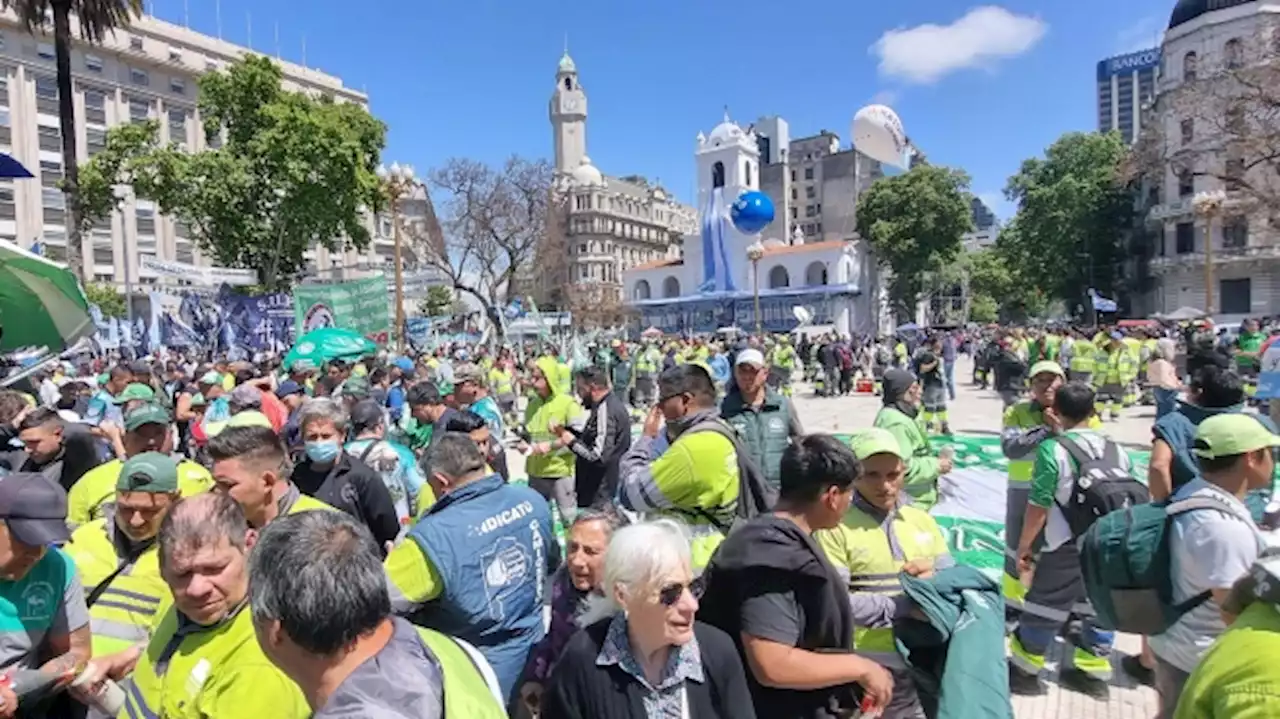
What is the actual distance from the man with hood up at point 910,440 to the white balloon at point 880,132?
82.1 ft

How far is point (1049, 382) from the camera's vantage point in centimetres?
516

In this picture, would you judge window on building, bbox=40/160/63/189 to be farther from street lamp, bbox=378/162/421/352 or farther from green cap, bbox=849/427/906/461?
green cap, bbox=849/427/906/461

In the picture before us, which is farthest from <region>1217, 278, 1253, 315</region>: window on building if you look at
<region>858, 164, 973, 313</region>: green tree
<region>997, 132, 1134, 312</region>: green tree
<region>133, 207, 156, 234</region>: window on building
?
<region>133, 207, 156, 234</region>: window on building

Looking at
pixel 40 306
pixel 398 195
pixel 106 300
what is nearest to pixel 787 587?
pixel 40 306

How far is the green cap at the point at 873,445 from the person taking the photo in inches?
117

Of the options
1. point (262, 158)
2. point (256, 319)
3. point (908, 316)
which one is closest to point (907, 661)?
point (256, 319)

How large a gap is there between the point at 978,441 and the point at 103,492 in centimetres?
1204

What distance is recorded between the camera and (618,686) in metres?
1.96

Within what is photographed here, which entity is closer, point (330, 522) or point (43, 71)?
point (330, 522)

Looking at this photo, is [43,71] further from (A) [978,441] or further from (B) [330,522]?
(B) [330,522]

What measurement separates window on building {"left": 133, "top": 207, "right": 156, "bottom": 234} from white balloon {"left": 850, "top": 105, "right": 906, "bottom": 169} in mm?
51158

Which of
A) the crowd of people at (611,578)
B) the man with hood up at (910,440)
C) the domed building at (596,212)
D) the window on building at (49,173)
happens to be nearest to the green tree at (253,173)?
the crowd of people at (611,578)

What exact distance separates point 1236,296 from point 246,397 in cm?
5845

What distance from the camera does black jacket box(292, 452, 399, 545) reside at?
3902 mm
